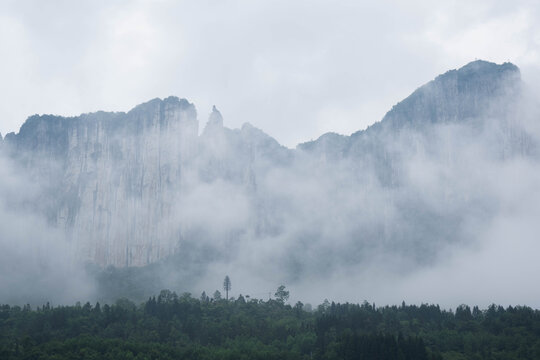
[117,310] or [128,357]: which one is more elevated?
[117,310]

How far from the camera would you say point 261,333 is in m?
132

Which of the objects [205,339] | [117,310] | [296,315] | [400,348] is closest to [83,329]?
[117,310]

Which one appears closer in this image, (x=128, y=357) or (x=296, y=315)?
(x=128, y=357)

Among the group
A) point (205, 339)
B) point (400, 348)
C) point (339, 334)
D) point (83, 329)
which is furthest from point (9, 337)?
point (400, 348)

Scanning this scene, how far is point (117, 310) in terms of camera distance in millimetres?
144500

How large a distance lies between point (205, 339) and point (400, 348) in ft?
138

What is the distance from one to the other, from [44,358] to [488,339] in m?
77.6

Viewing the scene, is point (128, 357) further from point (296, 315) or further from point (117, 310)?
point (296, 315)

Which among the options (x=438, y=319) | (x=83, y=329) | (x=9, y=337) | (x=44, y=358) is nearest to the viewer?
(x=44, y=358)

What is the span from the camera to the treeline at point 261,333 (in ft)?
355

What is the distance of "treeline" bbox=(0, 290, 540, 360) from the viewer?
108188mm

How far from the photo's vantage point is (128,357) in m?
105

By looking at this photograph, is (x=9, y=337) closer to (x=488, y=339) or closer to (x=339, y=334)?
(x=339, y=334)

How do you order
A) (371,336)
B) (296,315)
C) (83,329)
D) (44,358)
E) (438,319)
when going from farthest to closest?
(296,315) < (438,319) < (83,329) < (371,336) < (44,358)
